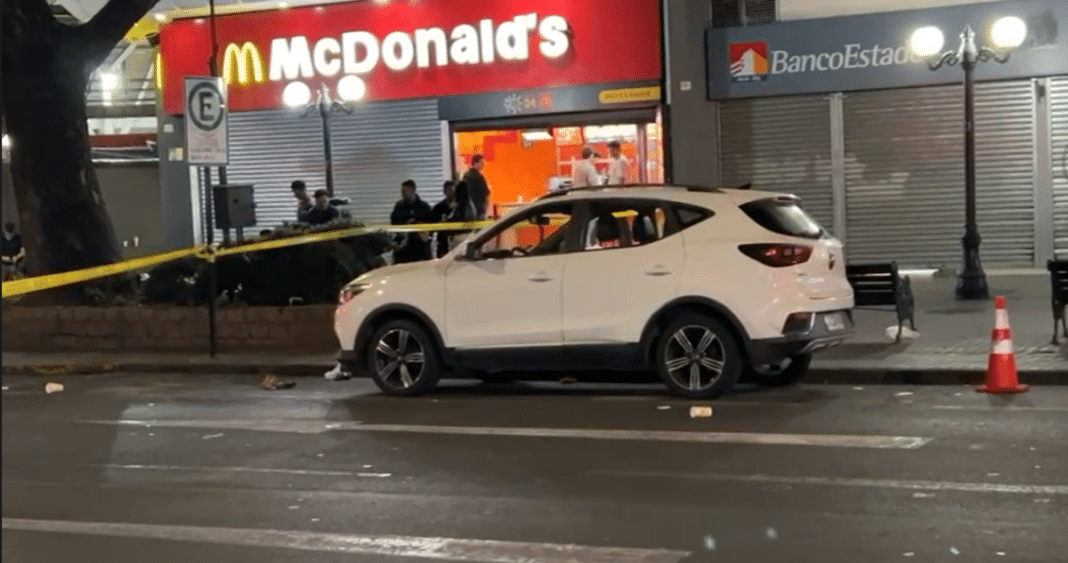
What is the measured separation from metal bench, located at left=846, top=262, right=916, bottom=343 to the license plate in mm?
2473

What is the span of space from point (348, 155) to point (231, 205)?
8648mm

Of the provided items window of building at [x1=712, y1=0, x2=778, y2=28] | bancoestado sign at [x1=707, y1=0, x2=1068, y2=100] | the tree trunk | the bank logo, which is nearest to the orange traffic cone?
bancoestado sign at [x1=707, y1=0, x2=1068, y2=100]

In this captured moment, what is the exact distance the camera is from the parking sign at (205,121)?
1510 centimetres

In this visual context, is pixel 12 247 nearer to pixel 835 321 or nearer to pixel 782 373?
pixel 782 373

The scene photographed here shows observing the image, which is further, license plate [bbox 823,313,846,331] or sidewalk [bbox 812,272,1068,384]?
sidewalk [bbox 812,272,1068,384]

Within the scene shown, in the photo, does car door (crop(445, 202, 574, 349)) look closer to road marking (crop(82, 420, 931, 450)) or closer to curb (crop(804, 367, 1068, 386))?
road marking (crop(82, 420, 931, 450))

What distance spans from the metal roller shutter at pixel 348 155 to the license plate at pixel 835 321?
1354 centimetres

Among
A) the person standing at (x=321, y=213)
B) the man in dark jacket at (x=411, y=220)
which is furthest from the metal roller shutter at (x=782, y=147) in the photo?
the person standing at (x=321, y=213)

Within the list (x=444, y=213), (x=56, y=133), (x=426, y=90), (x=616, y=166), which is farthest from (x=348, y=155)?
(x=56, y=133)

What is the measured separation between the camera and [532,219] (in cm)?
1174

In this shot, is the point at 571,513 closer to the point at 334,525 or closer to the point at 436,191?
the point at 334,525

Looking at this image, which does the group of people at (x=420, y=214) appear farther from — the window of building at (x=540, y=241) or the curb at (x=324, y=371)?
the window of building at (x=540, y=241)

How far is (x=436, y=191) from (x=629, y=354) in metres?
13.2

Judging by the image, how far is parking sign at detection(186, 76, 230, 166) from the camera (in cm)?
1510
